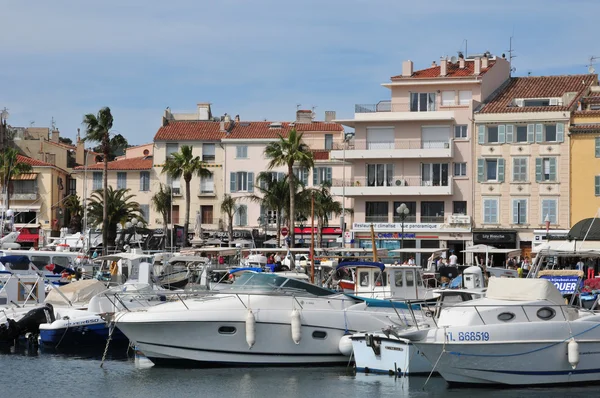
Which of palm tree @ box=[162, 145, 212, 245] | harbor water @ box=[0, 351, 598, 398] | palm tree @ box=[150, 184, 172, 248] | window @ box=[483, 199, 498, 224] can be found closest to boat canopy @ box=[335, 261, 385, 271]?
harbor water @ box=[0, 351, 598, 398]

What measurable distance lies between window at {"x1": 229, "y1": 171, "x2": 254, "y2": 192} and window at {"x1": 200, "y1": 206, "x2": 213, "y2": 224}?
2.54 meters

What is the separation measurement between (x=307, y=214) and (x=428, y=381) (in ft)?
171

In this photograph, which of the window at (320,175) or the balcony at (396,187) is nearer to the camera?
the balcony at (396,187)

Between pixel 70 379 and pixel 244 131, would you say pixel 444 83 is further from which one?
pixel 70 379

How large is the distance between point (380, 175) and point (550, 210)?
11.6 meters

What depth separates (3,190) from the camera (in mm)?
90000

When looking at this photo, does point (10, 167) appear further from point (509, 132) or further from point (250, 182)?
point (509, 132)

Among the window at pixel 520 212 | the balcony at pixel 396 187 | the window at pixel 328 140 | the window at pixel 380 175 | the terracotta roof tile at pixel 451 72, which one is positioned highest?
the terracotta roof tile at pixel 451 72

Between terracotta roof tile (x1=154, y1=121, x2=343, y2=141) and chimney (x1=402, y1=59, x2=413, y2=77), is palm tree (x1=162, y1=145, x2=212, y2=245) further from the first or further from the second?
chimney (x1=402, y1=59, x2=413, y2=77)

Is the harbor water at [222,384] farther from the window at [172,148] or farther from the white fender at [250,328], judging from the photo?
the window at [172,148]

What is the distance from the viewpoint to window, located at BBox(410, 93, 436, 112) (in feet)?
244

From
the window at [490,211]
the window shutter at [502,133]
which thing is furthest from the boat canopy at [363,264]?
the window shutter at [502,133]

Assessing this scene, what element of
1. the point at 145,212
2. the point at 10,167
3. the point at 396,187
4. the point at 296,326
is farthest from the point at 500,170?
the point at 296,326

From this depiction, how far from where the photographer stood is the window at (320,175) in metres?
84.4
